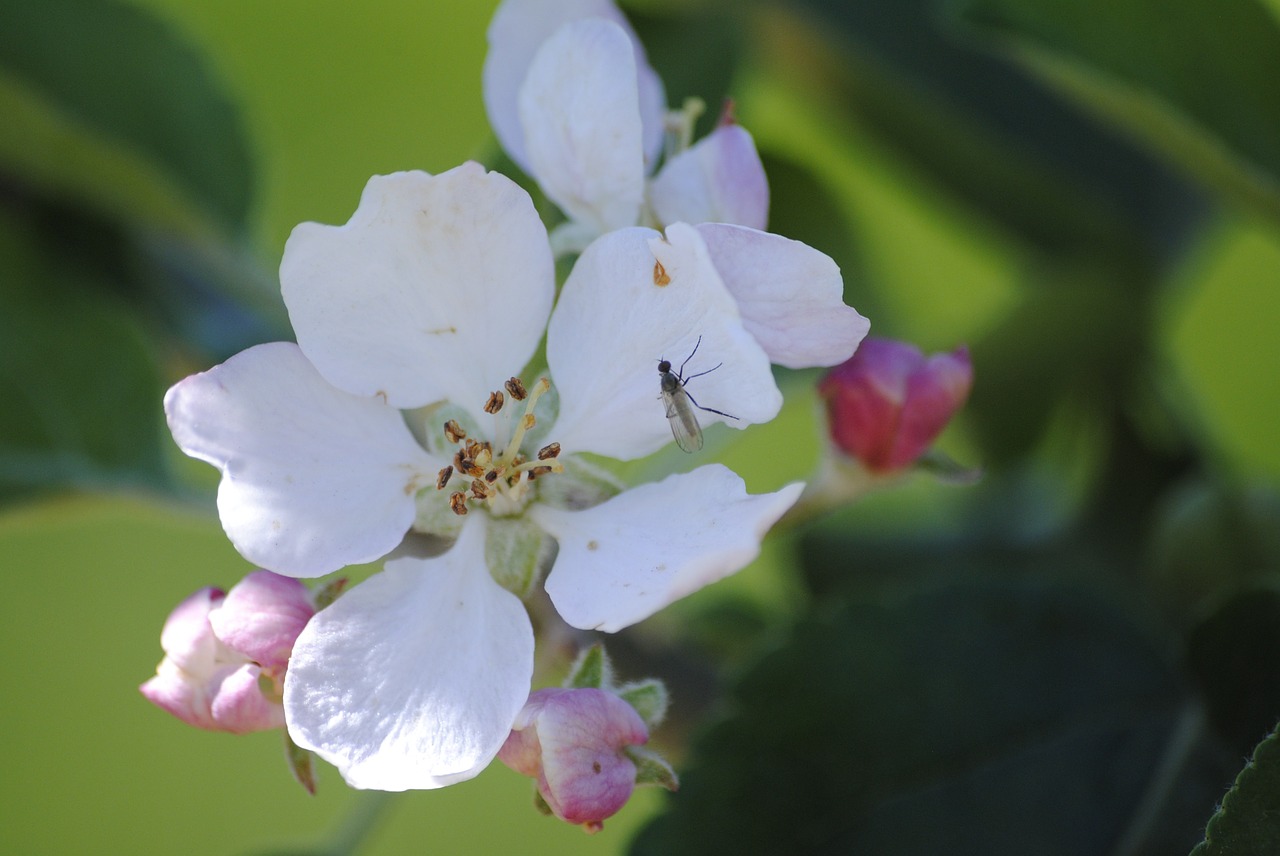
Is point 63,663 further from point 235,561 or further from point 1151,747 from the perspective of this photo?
point 1151,747

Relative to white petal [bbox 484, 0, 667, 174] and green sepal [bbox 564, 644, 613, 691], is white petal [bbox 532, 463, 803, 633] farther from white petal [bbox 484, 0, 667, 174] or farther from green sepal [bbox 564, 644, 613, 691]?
white petal [bbox 484, 0, 667, 174]

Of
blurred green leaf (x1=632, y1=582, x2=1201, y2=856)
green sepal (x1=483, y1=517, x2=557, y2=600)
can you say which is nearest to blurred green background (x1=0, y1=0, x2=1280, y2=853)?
blurred green leaf (x1=632, y1=582, x2=1201, y2=856)

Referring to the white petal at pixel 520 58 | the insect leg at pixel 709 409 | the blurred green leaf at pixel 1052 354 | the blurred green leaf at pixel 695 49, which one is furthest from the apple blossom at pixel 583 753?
the blurred green leaf at pixel 1052 354

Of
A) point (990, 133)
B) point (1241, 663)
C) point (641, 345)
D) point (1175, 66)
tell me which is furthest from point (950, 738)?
point (990, 133)

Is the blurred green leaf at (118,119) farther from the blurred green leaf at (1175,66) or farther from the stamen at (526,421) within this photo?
the blurred green leaf at (1175,66)

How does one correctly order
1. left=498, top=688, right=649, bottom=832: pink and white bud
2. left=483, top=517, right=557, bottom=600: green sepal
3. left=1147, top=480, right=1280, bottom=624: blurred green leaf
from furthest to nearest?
left=1147, top=480, right=1280, bottom=624: blurred green leaf
left=483, top=517, right=557, bottom=600: green sepal
left=498, top=688, right=649, bottom=832: pink and white bud

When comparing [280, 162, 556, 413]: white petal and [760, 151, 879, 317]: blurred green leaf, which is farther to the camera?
[760, 151, 879, 317]: blurred green leaf

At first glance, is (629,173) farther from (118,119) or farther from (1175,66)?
(118,119)

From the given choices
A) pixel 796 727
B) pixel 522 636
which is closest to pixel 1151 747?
pixel 796 727
